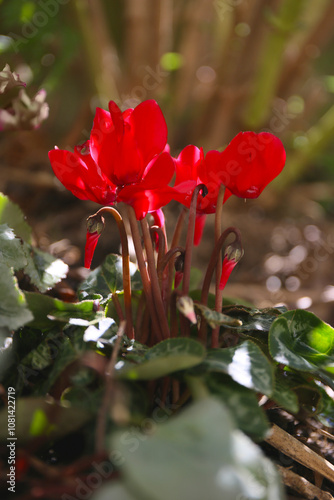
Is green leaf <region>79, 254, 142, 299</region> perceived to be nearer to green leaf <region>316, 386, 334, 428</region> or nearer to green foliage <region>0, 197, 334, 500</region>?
green foliage <region>0, 197, 334, 500</region>

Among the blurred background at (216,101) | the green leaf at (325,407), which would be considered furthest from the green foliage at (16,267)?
the blurred background at (216,101)

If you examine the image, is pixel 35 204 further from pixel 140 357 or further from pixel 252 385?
pixel 252 385

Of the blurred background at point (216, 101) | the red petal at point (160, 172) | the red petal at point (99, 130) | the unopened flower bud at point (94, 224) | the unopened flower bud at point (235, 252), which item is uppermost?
the red petal at point (99, 130)

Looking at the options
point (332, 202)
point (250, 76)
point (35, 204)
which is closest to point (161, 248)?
point (35, 204)

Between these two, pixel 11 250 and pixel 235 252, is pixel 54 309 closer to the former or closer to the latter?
pixel 11 250

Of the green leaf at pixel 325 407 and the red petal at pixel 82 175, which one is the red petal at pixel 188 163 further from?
the green leaf at pixel 325 407

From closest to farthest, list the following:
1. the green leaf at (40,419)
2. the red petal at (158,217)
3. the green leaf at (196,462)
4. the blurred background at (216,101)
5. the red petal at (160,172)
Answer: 1. the green leaf at (196,462)
2. the green leaf at (40,419)
3. the red petal at (160,172)
4. the red petal at (158,217)
5. the blurred background at (216,101)

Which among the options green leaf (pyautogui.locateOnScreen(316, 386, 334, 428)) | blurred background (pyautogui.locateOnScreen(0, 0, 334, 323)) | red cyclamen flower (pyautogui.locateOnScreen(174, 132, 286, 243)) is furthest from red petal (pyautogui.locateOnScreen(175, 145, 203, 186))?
blurred background (pyautogui.locateOnScreen(0, 0, 334, 323))

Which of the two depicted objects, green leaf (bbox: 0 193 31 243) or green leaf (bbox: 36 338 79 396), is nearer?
green leaf (bbox: 36 338 79 396)
